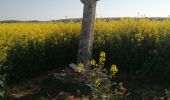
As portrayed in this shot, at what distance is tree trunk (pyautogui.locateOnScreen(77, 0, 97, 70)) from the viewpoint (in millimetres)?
9469

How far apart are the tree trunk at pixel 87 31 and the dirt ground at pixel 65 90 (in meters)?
0.76

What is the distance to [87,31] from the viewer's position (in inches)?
374

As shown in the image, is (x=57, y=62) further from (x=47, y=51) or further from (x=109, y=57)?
(x=109, y=57)

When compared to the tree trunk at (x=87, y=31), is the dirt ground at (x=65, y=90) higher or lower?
lower

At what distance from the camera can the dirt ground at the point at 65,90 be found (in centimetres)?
870

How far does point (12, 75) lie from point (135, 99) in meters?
2.96

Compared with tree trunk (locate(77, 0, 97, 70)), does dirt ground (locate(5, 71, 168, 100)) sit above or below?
below

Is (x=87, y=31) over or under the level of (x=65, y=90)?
over

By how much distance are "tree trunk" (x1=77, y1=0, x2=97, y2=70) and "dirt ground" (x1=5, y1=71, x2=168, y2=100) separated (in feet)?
2.50

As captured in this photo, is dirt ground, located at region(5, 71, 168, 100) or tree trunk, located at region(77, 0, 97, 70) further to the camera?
tree trunk, located at region(77, 0, 97, 70)

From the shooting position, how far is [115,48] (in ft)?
33.8

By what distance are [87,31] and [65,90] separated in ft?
4.49

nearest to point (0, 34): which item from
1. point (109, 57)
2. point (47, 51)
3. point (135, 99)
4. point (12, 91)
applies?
Result: point (47, 51)

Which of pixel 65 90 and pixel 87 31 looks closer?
pixel 65 90
